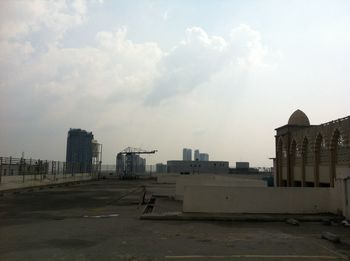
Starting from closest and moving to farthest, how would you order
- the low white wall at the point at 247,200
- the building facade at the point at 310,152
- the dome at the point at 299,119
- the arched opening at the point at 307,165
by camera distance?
the low white wall at the point at 247,200
the building facade at the point at 310,152
the arched opening at the point at 307,165
the dome at the point at 299,119

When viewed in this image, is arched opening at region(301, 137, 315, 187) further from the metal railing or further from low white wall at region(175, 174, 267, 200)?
the metal railing

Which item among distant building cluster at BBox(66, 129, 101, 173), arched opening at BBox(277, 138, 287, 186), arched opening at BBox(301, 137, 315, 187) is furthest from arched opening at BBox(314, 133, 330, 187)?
distant building cluster at BBox(66, 129, 101, 173)

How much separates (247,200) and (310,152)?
90.6ft

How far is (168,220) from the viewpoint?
18641mm

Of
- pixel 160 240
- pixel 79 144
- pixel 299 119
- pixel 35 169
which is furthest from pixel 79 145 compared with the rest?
pixel 160 240

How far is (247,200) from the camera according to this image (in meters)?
20.7

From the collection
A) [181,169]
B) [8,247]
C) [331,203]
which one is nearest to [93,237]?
[8,247]

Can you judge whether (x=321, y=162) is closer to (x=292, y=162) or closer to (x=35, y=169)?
(x=292, y=162)

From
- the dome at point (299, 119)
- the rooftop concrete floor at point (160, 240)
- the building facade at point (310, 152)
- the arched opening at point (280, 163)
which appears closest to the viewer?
the rooftop concrete floor at point (160, 240)

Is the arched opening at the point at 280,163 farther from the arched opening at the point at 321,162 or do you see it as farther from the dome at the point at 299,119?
the arched opening at the point at 321,162

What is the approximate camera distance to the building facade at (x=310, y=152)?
36.3m

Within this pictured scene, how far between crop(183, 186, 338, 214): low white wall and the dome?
115 feet

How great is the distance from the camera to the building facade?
36281mm

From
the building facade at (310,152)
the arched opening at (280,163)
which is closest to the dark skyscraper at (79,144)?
the arched opening at (280,163)
